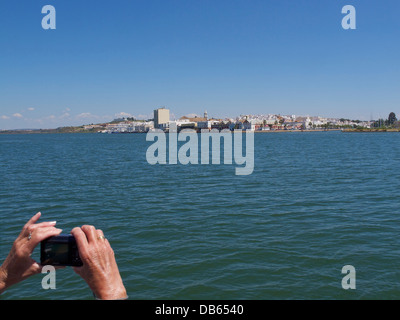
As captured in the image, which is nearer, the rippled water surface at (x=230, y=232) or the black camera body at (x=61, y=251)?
the black camera body at (x=61, y=251)

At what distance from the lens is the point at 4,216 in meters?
16.1

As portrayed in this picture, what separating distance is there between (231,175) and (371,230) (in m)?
16.4

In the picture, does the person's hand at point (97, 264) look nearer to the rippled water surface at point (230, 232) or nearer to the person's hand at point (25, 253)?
the person's hand at point (25, 253)

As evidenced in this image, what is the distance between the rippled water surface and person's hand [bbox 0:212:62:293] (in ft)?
20.8

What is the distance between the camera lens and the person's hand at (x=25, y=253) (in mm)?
2268

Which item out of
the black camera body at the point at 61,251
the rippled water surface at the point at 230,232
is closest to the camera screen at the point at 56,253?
the black camera body at the point at 61,251

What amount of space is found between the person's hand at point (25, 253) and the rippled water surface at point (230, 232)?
635 centimetres

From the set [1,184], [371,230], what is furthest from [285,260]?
[1,184]

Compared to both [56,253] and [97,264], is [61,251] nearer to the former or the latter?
[56,253]

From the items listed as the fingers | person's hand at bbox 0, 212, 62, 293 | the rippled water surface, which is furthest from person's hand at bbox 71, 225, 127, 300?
the rippled water surface

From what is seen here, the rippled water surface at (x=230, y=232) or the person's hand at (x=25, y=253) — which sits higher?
the person's hand at (x=25, y=253)

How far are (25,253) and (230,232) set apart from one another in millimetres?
11296

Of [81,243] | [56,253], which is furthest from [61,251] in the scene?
[81,243]

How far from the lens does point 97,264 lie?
225 centimetres
